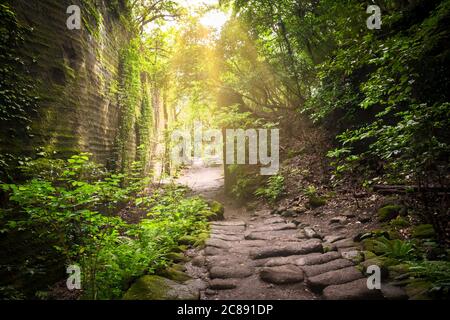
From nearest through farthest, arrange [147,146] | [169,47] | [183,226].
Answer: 1. [183,226]
2. [147,146]
3. [169,47]

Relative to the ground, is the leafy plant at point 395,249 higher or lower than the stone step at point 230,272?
higher

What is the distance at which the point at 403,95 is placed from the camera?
12.9 feet

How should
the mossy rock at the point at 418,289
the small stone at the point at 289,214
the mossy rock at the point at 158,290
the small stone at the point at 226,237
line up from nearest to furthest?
the mossy rock at the point at 418,289, the mossy rock at the point at 158,290, the small stone at the point at 226,237, the small stone at the point at 289,214

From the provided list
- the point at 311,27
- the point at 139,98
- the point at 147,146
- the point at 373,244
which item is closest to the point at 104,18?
the point at 139,98

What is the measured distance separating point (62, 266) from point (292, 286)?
385 cm

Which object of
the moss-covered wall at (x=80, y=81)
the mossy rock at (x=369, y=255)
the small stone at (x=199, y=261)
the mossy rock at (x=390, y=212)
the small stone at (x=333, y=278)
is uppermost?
the moss-covered wall at (x=80, y=81)

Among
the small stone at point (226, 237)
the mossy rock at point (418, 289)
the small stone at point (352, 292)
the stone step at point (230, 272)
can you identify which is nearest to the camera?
the mossy rock at point (418, 289)

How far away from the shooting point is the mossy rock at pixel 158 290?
292 cm

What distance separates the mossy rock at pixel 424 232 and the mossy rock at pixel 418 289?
1.23 metres

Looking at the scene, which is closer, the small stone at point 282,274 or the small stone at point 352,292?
the small stone at point 352,292

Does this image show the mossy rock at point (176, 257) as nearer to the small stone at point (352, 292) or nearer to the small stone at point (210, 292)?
the small stone at point (210, 292)

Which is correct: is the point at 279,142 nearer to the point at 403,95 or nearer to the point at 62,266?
the point at 403,95

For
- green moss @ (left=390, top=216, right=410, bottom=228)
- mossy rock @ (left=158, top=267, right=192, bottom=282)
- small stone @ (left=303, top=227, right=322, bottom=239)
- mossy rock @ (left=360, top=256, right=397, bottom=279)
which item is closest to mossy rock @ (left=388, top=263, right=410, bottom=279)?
mossy rock @ (left=360, top=256, right=397, bottom=279)

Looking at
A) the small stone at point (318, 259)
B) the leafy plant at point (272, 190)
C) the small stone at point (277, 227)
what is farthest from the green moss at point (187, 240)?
the leafy plant at point (272, 190)
